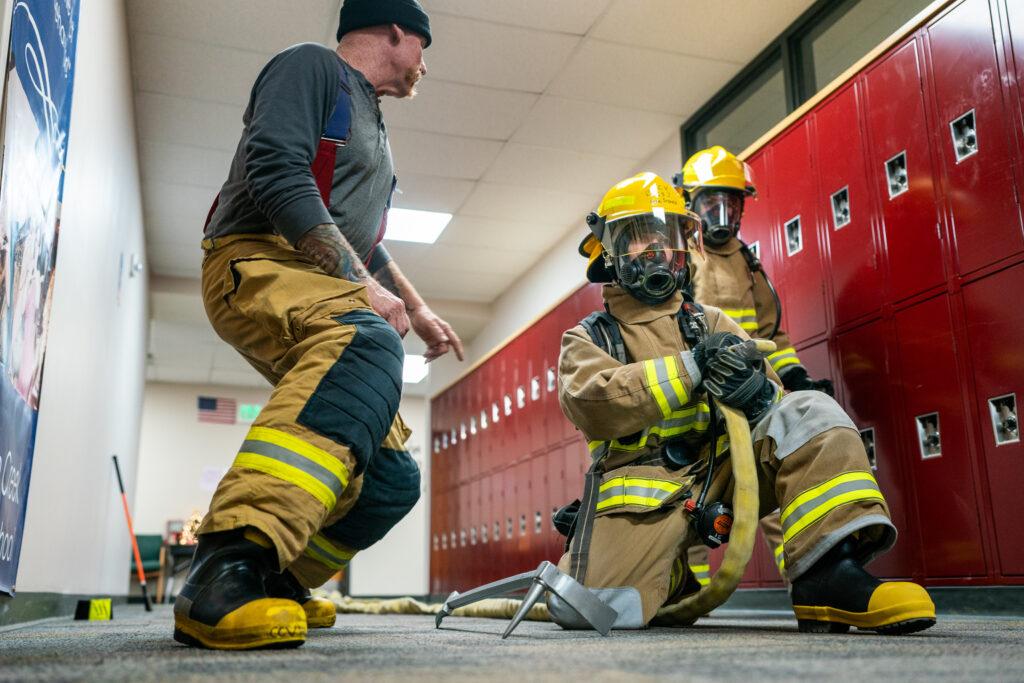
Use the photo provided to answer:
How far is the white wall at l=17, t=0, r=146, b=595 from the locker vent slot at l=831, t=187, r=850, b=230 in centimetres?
267

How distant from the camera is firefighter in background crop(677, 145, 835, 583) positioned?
121 inches

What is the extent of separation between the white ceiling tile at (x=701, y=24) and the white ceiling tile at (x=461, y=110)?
31.4 inches

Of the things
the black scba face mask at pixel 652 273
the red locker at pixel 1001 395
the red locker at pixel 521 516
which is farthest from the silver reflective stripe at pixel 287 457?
the red locker at pixel 521 516

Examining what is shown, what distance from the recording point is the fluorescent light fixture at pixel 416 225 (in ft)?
22.6

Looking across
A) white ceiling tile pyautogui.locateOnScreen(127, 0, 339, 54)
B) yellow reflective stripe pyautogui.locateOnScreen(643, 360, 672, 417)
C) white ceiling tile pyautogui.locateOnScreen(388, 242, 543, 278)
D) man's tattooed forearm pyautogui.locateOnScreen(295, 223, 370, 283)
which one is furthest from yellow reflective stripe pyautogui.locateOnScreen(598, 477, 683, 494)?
white ceiling tile pyautogui.locateOnScreen(388, 242, 543, 278)

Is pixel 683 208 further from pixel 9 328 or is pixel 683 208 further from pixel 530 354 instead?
pixel 530 354

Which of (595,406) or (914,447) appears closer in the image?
(595,406)

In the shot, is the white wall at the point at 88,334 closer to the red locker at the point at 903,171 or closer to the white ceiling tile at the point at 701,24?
the white ceiling tile at the point at 701,24

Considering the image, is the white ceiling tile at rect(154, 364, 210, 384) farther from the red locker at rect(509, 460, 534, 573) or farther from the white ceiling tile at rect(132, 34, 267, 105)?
the white ceiling tile at rect(132, 34, 267, 105)

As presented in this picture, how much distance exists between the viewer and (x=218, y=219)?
1.74 m

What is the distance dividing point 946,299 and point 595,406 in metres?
1.38

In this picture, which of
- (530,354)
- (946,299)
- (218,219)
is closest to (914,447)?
(946,299)

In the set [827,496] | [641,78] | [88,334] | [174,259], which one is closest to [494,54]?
[641,78]

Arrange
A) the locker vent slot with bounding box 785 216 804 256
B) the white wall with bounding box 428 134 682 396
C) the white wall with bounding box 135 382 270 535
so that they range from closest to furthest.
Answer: the locker vent slot with bounding box 785 216 804 256
the white wall with bounding box 428 134 682 396
the white wall with bounding box 135 382 270 535
